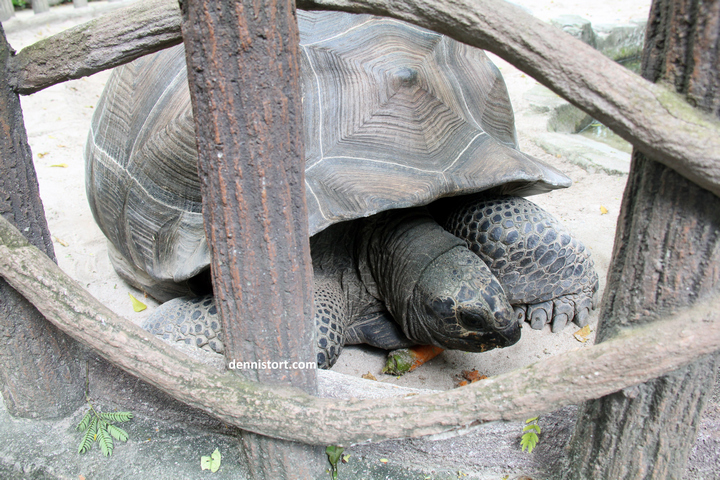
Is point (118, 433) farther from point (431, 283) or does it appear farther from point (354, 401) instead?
point (431, 283)

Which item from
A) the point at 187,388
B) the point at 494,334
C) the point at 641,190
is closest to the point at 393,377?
the point at 494,334

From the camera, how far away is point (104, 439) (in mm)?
1630

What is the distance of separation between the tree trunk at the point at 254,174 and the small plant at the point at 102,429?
66cm

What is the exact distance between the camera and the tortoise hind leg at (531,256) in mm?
2287

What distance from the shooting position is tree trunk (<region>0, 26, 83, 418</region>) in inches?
57.4

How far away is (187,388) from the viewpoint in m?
1.31

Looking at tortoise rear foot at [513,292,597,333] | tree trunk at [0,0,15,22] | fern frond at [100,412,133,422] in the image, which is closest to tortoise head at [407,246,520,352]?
tortoise rear foot at [513,292,597,333]

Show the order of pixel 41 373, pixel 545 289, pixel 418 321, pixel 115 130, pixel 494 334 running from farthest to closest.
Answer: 1. pixel 115 130
2. pixel 545 289
3. pixel 418 321
4. pixel 494 334
5. pixel 41 373

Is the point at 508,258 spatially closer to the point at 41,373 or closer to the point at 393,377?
the point at 393,377

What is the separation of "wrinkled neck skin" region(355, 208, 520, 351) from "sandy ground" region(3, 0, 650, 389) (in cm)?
31

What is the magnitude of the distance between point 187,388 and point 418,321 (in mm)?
1051

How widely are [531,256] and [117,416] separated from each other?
172 cm

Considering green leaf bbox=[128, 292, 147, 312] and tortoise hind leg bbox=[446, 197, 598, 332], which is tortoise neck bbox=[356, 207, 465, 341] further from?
green leaf bbox=[128, 292, 147, 312]

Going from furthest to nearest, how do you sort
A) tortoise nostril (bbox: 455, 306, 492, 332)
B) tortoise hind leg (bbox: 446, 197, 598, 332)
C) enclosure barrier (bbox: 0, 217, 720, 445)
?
tortoise hind leg (bbox: 446, 197, 598, 332) < tortoise nostril (bbox: 455, 306, 492, 332) < enclosure barrier (bbox: 0, 217, 720, 445)
